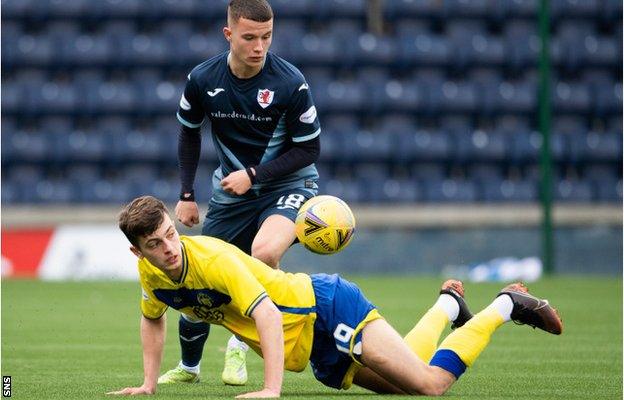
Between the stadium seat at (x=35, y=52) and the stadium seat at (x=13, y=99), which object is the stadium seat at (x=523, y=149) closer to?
the stadium seat at (x=35, y=52)

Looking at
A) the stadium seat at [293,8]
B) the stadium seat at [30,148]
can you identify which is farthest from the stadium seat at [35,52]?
the stadium seat at [293,8]

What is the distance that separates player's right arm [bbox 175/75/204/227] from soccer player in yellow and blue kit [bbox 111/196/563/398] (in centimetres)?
146

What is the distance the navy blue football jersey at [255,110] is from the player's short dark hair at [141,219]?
1.77m

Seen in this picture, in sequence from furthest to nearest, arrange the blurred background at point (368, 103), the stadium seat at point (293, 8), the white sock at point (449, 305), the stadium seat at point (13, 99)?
the stadium seat at point (293, 8), the stadium seat at point (13, 99), the blurred background at point (368, 103), the white sock at point (449, 305)

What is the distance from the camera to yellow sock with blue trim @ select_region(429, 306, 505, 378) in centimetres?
621

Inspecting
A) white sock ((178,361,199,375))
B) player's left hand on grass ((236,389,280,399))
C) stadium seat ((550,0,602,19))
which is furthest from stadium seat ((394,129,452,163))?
player's left hand on grass ((236,389,280,399))

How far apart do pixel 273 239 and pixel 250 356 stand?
2.48 meters

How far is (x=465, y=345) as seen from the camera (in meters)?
6.25

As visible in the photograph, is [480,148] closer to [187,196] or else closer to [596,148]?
[596,148]

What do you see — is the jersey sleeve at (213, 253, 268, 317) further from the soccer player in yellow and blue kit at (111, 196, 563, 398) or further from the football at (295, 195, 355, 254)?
the football at (295, 195, 355, 254)

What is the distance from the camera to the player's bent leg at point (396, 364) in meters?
5.97

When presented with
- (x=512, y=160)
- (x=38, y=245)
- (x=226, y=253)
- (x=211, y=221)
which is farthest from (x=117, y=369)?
(x=512, y=160)

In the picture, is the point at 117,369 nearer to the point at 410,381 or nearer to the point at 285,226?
the point at 285,226

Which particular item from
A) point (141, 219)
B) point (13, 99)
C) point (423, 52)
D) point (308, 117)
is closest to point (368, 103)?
point (423, 52)
